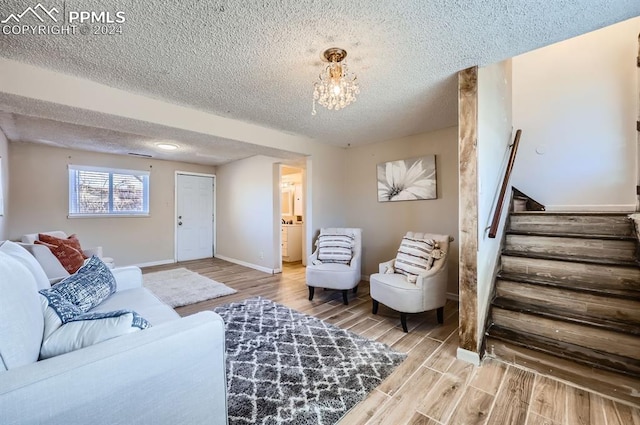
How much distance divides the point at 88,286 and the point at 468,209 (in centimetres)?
279

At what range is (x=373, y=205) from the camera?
4.34 metres

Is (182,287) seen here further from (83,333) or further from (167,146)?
(83,333)

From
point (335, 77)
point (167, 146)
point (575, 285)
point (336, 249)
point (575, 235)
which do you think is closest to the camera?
point (335, 77)

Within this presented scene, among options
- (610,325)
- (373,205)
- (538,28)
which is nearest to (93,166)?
(373,205)

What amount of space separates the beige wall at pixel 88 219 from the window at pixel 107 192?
0.32 ft

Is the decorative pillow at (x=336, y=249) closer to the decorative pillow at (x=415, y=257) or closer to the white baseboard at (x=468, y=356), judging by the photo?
the decorative pillow at (x=415, y=257)

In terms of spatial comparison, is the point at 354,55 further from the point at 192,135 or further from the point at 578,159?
the point at 578,159

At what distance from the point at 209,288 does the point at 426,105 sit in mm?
3704

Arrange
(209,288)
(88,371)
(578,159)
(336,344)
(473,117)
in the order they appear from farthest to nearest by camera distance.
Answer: (209,288), (578,159), (336,344), (473,117), (88,371)

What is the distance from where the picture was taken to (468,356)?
2018 mm

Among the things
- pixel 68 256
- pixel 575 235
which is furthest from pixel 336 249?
pixel 68 256

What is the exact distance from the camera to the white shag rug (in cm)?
340

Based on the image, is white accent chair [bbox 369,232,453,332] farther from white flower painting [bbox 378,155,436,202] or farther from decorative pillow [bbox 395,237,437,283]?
white flower painting [bbox 378,155,436,202]

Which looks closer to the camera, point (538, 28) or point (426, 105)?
point (538, 28)
